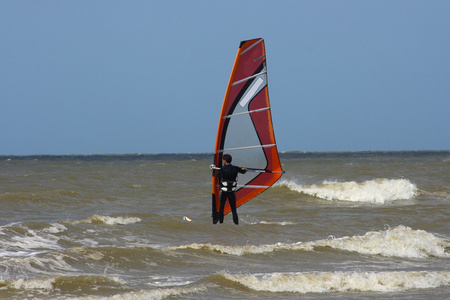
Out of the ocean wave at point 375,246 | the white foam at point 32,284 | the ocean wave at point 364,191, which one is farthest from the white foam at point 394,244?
the ocean wave at point 364,191

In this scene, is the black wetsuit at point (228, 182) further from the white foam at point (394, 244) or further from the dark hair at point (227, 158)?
the white foam at point (394, 244)

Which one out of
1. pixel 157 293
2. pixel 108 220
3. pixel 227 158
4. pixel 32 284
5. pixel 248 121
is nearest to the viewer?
pixel 157 293

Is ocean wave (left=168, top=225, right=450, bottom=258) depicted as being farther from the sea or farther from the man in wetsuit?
the man in wetsuit

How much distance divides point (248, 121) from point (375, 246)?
8.34ft

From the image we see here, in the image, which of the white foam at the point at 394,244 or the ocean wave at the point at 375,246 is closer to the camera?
the ocean wave at the point at 375,246

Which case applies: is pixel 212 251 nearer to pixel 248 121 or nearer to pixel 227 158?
pixel 227 158

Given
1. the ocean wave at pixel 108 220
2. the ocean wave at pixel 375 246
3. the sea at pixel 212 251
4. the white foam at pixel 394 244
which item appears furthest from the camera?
the ocean wave at pixel 108 220

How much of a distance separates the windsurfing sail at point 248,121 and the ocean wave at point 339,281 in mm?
3034

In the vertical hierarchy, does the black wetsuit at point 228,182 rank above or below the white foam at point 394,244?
above

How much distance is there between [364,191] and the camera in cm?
1518

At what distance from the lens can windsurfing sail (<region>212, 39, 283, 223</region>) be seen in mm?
8094

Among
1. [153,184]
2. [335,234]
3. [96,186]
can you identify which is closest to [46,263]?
[335,234]

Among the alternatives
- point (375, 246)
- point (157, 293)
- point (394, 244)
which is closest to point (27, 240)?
point (157, 293)

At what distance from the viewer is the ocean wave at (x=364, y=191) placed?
1472 cm
